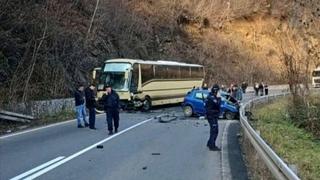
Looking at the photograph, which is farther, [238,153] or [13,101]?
[13,101]

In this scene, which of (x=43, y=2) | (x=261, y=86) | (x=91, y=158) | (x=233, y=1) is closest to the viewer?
(x=91, y=158)

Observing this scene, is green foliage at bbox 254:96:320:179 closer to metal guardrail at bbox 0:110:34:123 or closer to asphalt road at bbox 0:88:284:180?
asphalt road at bbox 0:88:284:180

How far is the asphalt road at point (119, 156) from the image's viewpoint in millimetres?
10844

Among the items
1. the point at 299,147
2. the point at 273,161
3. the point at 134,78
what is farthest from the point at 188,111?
the point at 273,161

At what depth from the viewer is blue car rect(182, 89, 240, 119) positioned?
2894 centimetres

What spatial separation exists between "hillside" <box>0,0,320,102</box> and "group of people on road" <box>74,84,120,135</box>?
179 inches

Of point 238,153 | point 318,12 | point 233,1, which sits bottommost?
point 238,153

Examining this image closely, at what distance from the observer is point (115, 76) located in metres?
35.6

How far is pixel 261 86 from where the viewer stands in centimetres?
5741

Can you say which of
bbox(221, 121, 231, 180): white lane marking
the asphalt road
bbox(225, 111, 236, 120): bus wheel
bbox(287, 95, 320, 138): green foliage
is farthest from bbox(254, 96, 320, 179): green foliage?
bbox(225, 111, 236, 120): bus wheel

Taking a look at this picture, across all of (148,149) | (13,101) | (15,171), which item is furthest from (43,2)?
(15,171)

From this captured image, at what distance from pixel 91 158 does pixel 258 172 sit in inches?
166

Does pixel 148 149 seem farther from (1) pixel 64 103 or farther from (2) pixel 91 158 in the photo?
(1) pixel 64 103

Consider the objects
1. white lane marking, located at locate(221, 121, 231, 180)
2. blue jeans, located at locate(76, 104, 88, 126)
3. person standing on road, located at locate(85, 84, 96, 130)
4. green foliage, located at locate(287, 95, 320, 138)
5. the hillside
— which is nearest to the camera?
white lane marking, located at locate(221, 121, 231, 180)
